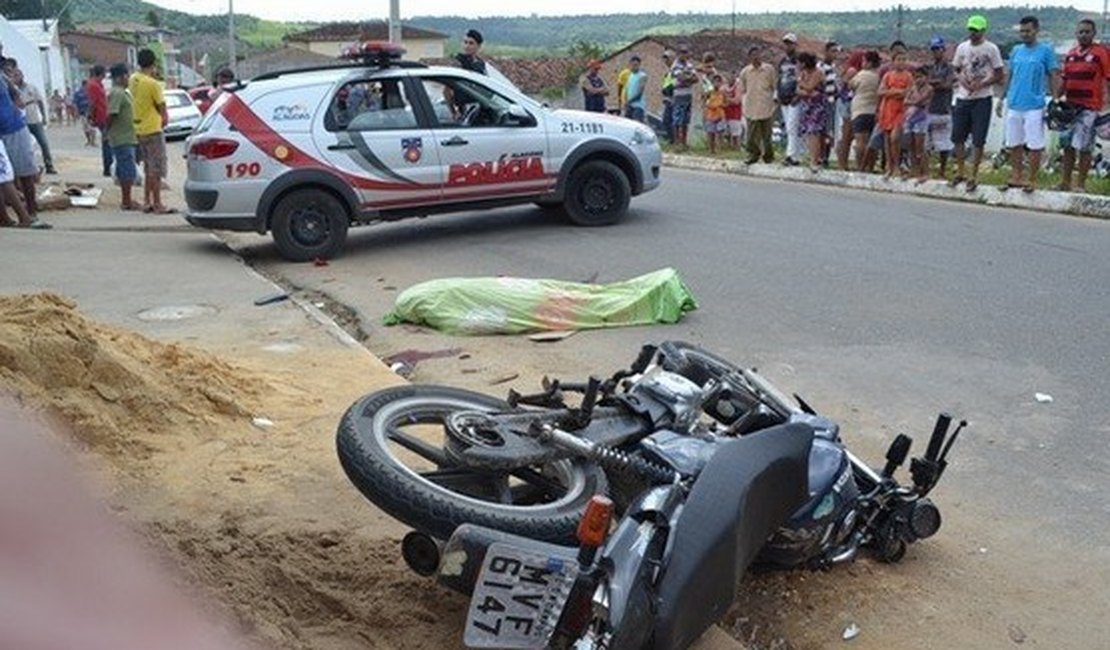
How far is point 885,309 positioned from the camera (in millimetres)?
8258

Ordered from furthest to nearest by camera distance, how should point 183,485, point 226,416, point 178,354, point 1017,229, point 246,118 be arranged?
point 1017,229 < point 246,118 < point 178,354 < point 226,416 < point 183,485

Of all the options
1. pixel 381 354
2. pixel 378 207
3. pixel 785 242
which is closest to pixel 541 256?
pixel 378 207

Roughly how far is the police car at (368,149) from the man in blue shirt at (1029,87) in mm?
4861

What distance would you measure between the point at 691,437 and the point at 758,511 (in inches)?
28.2

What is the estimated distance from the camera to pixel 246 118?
34.5 feet

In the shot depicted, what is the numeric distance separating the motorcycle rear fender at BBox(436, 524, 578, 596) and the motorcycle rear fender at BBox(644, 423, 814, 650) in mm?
315

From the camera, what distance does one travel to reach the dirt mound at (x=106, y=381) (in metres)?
4.88

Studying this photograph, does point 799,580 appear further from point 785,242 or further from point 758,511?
point 785,242

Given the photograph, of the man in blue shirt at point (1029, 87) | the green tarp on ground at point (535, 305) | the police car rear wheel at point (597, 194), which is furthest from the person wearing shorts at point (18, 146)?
the man in blue shirt at point (1029, 87)

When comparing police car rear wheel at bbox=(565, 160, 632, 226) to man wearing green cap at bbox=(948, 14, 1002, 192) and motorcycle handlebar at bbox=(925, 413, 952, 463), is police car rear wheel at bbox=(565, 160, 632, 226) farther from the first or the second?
motorcycle handlebar at bbox=(925, 413, 952, 463)

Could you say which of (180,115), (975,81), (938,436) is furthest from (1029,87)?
(180,115)

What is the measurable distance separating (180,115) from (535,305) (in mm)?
28801

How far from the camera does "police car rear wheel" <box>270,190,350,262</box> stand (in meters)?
10.7

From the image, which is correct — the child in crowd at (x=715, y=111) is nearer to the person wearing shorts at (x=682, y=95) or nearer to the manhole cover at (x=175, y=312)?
the person wearing shorts at (x=682, y=95)
